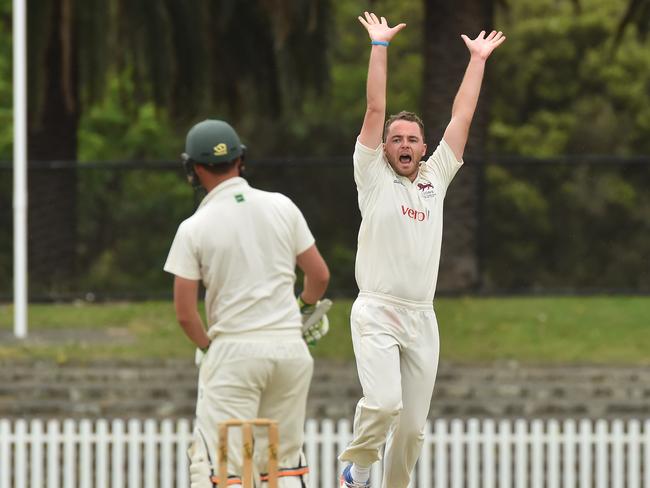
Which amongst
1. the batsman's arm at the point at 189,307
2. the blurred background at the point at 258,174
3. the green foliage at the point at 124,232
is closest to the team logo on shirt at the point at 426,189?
the batsman's arm at the point at 189,307

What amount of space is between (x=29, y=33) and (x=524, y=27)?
16507mm

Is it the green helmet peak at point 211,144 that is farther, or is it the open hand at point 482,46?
the open hand at point 482,46

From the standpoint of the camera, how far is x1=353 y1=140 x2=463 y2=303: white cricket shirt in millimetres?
6750

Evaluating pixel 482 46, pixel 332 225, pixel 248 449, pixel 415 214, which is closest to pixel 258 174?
pixel 332 225

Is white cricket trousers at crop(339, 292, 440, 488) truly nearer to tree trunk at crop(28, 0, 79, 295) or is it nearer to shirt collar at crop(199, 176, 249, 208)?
shirt collar at crop(199, 176, 249, 208)

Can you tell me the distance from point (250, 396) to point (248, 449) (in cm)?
46

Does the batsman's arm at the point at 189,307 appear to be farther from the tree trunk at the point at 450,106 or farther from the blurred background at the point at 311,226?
the tree trunk at the point at 450,106

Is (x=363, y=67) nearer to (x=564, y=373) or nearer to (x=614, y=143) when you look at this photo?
(x=614, y=143)

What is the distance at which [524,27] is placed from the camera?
1294 inches

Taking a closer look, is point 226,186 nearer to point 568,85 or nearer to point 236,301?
point 236,301

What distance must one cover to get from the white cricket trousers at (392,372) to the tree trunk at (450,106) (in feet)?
37.9

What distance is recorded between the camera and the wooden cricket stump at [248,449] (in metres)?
5.96

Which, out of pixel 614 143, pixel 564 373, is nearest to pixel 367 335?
pixel 564 373

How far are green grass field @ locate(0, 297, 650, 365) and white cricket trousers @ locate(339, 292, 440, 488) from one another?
7973 millimetres
